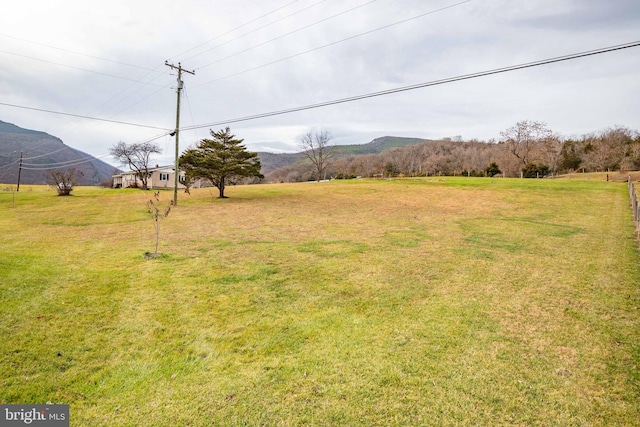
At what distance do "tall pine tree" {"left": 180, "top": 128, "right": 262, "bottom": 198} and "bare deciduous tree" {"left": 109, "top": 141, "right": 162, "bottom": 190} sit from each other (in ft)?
109

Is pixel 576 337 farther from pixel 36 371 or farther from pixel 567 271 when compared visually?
pixel 36 371

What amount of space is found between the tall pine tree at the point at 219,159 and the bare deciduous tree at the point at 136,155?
3315cm

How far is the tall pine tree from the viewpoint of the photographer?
2562 cm

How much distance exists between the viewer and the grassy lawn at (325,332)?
339 cm

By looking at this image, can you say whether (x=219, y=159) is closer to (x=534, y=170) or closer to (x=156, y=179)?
(x=156, y=179)

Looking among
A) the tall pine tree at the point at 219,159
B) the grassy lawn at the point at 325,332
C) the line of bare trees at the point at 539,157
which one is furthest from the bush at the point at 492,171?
the grassy lawn at the point at 325,332

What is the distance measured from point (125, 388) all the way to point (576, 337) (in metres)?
6.65

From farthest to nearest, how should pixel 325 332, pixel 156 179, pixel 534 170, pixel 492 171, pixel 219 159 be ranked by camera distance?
pixel 156 179 → pixel 492 171 → pixel 534 170 → pixel 219 159 → pixel 325 332

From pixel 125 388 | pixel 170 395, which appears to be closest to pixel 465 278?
pixel 170 395

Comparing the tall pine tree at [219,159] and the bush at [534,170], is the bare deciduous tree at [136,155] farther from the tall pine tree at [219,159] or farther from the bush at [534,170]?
the bush at [534,170]

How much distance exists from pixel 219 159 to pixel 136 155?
39678 millimetres

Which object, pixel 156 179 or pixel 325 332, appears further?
pixel 156 179

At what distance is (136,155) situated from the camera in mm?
55188

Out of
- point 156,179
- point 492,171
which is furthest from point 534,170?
point 156,179
